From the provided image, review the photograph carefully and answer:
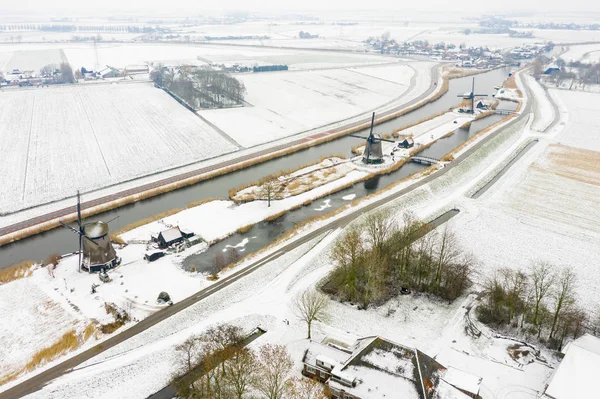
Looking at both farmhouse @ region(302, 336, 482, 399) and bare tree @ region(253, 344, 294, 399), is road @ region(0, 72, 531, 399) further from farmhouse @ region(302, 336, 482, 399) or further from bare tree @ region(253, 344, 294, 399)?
farmhouse @ region(302, 336, 482, 399)

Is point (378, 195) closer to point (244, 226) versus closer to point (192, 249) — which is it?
point (244, 226)

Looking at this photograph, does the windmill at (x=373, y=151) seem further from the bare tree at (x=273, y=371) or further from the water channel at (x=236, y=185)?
the bare tree at (x=273, y=371)

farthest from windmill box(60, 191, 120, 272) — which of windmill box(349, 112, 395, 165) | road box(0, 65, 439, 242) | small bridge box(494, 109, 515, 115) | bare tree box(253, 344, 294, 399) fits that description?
small bridge box(494, 109, 515, 115)

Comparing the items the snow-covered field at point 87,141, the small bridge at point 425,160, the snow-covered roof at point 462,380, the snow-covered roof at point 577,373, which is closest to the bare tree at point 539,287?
the snow-covered roof at point 577,373

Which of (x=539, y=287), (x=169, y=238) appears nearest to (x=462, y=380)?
(x=539, y=287)

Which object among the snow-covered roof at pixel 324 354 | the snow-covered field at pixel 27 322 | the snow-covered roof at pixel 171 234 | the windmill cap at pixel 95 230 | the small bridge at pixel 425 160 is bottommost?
the snow-covered field at pixel 27 322

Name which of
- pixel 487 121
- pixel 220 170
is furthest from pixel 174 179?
pixel 487 121
